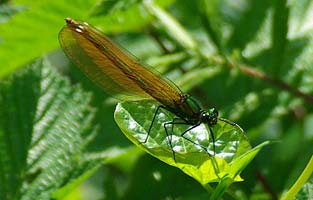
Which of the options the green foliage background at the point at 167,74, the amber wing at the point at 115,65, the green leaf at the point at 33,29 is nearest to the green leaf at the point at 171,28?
the green foliage background at the point at 167,74

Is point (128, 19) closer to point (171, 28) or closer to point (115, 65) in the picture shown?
point (171, 28)

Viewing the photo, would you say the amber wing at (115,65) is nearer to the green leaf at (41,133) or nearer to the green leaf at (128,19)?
the green leaf at (41,133)

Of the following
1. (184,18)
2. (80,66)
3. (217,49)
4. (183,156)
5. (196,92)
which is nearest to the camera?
(183,156)

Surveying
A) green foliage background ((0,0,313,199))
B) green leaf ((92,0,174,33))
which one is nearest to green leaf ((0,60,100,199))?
green foliage background ((0,0,313,199))

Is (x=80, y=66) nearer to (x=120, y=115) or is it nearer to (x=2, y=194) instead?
(x=2, y=194)

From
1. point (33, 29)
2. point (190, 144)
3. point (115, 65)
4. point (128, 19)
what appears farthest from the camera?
point (128, 19)

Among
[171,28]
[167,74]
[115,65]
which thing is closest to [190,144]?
[115,65]

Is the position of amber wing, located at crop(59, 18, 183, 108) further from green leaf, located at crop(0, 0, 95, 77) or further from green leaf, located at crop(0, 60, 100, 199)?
green leaf, located at crop(0, 0, 95, 77)

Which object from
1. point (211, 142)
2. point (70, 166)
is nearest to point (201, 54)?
point (70, 166)
